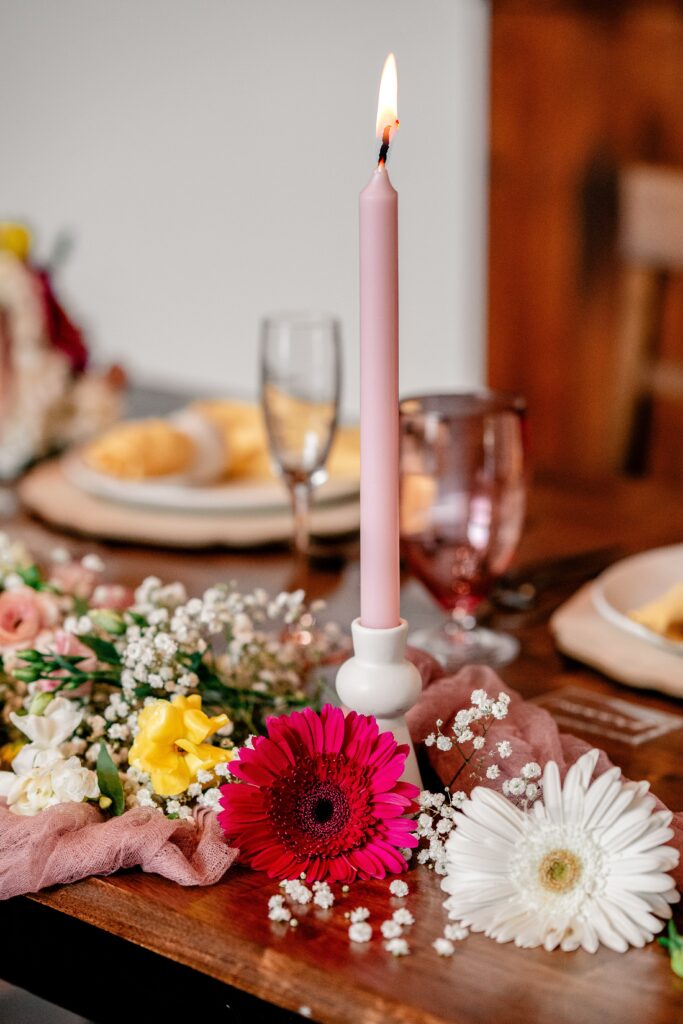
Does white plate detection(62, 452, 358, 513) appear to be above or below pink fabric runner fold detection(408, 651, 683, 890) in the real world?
below

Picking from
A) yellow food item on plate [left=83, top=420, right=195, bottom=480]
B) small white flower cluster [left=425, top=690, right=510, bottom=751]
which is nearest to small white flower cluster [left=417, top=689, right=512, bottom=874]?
small white flower cluster [left=425, top=690, right=510, bottom=751]

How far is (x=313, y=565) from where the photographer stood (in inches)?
49.6

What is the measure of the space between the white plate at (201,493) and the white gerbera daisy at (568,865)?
790 millimetres

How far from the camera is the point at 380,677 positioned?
0.65 meters

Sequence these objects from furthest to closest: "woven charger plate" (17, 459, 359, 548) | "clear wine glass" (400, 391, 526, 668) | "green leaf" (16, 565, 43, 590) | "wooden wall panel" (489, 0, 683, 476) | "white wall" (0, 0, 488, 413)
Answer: "white wall" (0, 0, 488, 413) → "wooden wall panel" (489, 0, 683, 476) → "woven charger plate" (17, 459, 359, 548) → "clear wine glass" (400, 391, 526, 668) → "green leaf" (16, 565, 43, 590)

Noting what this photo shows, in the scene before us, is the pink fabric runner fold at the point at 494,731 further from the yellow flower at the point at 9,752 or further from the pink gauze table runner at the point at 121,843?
the yellow flower at the point at 9,752

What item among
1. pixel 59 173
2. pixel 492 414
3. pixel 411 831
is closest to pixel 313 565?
pixel 492 414

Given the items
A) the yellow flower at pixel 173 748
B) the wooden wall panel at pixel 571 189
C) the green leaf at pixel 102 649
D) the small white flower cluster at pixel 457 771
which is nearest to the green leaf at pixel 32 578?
the green leaf at pixel 102 649

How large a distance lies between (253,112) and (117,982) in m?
3.63

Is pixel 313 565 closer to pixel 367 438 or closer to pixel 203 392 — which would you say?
pixel 367 438

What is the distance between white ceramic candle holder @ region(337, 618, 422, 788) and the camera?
0.65m

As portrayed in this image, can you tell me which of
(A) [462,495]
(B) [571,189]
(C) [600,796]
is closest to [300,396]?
(A) [462,495]

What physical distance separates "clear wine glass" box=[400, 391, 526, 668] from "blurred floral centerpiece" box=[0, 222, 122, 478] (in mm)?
710

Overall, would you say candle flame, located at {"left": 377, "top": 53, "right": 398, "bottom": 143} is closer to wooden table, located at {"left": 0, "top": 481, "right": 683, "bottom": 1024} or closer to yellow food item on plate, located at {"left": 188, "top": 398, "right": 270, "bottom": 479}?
wooden table, located at {"left": 0, "top": 481, "right": 683, "bottom": 1024}
